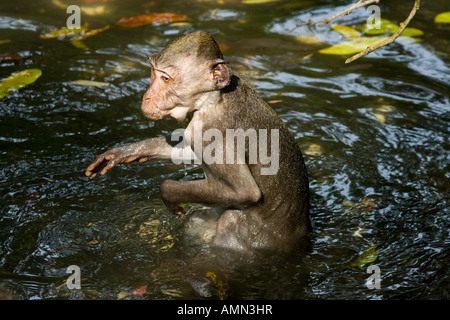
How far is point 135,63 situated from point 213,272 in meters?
4.40

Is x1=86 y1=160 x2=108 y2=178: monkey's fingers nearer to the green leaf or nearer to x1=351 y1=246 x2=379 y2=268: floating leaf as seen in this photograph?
x1=351 y1=246 x2=379 y2=268: floating leaf

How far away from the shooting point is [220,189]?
4.43 m

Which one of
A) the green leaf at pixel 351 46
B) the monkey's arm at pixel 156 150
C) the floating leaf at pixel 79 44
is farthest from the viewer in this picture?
the floating leaf at pixel 79 44

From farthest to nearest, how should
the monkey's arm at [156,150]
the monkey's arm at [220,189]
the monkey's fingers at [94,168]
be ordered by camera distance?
the monkey's arm at [156,150]
the monkey's fingers at [94,168]
the monkey's arm at [220,189]

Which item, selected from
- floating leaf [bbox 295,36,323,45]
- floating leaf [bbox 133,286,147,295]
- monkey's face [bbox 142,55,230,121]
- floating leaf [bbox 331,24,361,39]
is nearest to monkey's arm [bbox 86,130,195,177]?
monkey's face [bbox 142,55,230,121]

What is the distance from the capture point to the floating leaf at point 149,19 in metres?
9.43

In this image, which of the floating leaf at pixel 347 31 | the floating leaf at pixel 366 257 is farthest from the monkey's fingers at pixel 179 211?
the floating leaf at pixel 347 31

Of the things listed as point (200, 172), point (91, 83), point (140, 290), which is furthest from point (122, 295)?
point (91, 83)

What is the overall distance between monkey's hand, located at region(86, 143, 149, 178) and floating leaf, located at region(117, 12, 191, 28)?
4799 millimetres

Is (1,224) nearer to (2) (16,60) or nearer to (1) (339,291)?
(1) (339,291)

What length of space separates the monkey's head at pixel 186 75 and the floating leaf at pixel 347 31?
16.4 feet

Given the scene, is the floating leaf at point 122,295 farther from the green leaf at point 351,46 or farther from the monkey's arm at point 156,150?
the green leaf at point 351,46

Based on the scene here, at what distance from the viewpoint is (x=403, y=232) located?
5.10m
